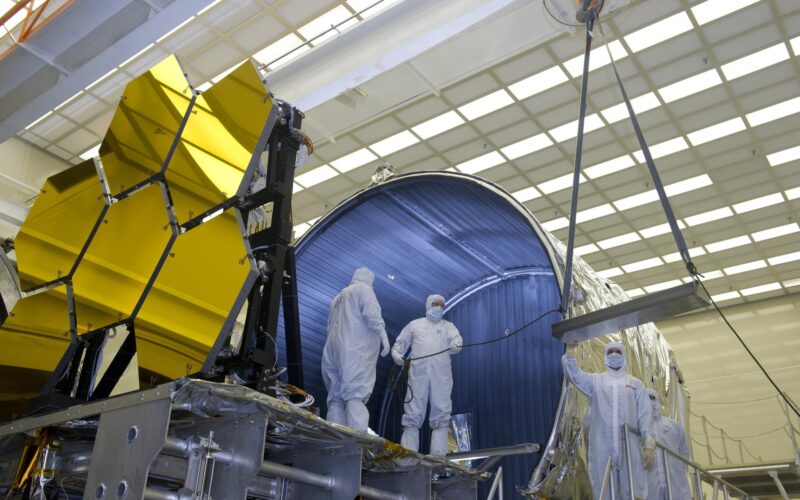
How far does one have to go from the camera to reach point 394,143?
1265cm

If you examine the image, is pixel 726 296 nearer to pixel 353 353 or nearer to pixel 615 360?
pixel 615 360

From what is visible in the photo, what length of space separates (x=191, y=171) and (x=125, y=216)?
0.62m

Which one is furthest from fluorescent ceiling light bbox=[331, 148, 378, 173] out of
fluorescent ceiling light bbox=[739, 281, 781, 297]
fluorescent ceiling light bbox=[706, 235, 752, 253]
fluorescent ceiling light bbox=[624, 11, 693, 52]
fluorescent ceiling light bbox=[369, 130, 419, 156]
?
fluorescent ceiling light bbox=[739, 281, 781, 297]

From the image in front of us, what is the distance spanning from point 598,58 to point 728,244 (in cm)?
642

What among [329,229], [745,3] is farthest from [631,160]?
[329,229]

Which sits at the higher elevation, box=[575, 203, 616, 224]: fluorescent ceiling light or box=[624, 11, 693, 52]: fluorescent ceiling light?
box=[624, 11, 693, 52]: fluorescent ceiling light

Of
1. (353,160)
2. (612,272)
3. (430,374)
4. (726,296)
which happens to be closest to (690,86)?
(353,160)

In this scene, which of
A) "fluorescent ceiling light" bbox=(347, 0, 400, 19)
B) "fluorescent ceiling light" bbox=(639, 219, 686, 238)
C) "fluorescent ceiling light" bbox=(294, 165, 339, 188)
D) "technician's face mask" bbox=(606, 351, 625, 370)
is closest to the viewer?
"technician's face mask" bbox=(606, 351, 625, 370)

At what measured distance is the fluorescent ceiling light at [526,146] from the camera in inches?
486

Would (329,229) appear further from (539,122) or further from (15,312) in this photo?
(539,122)

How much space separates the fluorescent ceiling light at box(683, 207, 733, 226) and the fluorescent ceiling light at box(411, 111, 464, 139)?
531 cm

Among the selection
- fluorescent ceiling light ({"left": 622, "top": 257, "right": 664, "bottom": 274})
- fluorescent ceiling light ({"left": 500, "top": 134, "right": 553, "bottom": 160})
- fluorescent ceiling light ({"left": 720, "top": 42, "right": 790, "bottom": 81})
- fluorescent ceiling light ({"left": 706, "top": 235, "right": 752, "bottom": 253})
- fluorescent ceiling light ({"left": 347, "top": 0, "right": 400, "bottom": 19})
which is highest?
fluorescent ceiling light ({"left": 347, "top": 0, "right": 400, "bottom": 19})

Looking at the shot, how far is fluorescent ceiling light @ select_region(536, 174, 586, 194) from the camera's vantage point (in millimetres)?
13297

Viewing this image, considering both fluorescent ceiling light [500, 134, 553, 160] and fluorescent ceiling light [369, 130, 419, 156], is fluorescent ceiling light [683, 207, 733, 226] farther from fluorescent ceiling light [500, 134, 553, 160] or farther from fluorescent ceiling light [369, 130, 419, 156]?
fluorescent ceiling light [369, 130, 419, 156]
